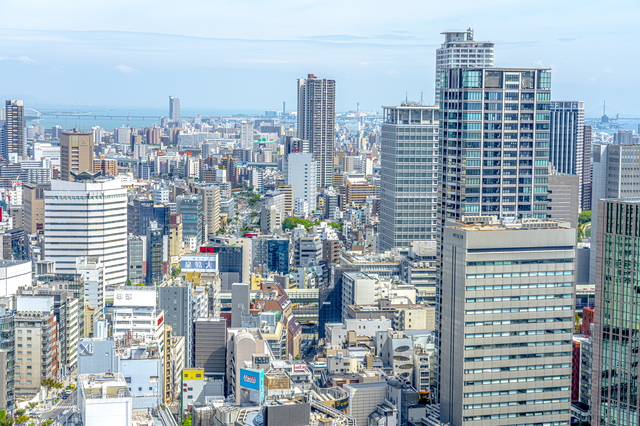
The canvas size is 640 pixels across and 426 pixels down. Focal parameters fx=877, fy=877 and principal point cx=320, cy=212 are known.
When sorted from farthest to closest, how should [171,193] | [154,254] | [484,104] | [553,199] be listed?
[171,193]
[154,254]
[553,199]
[484,104]

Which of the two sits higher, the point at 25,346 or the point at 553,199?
the point at 553,199

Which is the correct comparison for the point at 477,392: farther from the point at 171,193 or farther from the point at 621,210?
the point at 171,193

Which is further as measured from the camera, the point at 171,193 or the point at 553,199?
the point at 171,193

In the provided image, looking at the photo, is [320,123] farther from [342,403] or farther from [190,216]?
[342,403]

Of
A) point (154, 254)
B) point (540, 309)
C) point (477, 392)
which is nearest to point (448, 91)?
point (540, 309)

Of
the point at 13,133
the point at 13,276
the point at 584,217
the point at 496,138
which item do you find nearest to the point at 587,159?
the point at 584,217

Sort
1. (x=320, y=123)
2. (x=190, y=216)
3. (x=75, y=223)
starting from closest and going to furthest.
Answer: (x=75, y=223) < (x=190, y=216) < (x=320, y=123)

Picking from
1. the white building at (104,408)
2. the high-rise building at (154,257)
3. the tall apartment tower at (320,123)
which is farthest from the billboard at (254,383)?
the tall apartment tower at (320,123)
